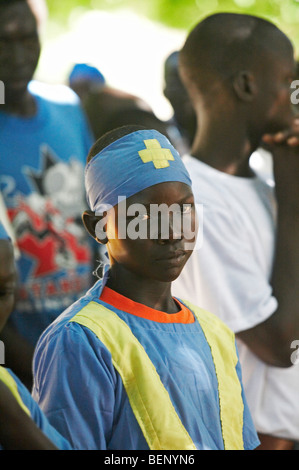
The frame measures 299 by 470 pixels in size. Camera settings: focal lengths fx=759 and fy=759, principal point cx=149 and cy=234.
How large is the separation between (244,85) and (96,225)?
0.89 metres

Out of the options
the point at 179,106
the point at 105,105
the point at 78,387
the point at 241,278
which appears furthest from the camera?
the point at 105,105

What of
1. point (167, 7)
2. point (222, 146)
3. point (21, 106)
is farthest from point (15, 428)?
point (167, 7)

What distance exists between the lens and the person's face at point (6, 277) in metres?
1.87

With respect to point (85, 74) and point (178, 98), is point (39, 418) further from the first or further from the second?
point (85, 74)

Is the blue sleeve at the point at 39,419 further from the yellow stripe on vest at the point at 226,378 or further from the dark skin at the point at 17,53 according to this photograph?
the dark skin at the point at 17,53

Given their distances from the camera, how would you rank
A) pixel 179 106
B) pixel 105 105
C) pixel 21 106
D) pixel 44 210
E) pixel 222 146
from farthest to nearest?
pixel 105 105 → pixel 179 106 → pixel 21 106 → pixel 44 210 → pixel 222 146

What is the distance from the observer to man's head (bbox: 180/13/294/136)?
2553 millimetres

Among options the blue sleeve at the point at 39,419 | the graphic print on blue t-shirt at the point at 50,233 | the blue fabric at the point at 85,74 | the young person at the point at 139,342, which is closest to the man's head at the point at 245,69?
the young person at the point at 139,342

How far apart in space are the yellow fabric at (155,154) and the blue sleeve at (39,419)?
0.64 meters

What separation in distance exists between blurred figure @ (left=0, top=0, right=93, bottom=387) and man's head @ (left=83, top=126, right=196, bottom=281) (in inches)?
41.1

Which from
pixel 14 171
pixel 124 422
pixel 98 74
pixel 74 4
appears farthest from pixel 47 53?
pixel 124 422

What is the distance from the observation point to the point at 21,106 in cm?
315

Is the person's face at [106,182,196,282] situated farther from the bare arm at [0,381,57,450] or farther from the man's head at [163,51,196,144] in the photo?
the man's head at [163,51,196,144]
